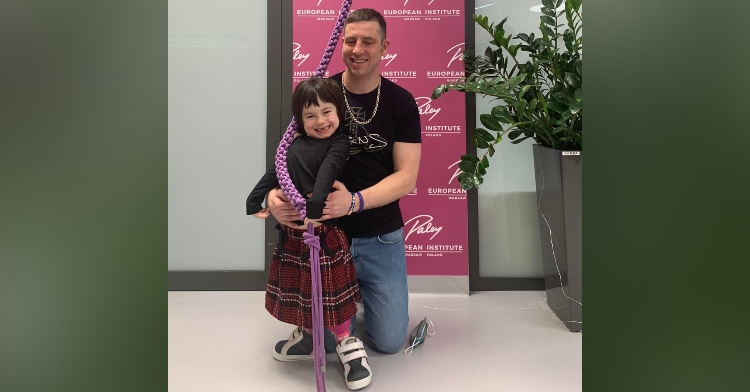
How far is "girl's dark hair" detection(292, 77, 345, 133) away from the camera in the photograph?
1.80 metres

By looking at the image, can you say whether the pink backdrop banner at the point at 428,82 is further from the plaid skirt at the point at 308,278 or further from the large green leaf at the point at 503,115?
the plaid skirt at the point at 308,278

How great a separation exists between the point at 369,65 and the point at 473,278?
1.36 meters

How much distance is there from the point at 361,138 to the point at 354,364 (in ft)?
2.40

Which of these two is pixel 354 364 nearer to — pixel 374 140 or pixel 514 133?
pixel 374 140

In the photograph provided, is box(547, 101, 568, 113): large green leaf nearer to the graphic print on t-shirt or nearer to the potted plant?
the potted plant

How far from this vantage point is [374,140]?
7.02 ft

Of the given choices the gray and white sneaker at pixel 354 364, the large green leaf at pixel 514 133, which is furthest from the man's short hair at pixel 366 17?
the gray and white sneaker at pixel 354 364

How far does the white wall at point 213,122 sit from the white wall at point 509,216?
107 cm

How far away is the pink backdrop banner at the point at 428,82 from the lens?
287cm
